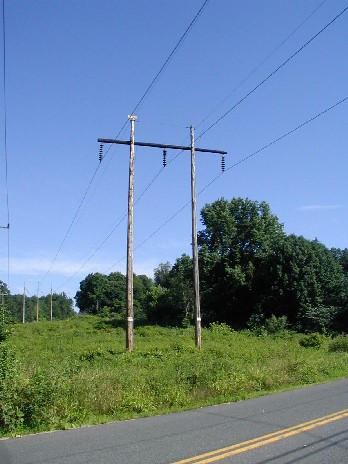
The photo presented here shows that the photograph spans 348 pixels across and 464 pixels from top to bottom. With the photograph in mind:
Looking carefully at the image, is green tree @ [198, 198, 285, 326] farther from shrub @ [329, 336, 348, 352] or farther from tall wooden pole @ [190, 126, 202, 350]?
tall wooden pole @ [190, 126, 202, 350]

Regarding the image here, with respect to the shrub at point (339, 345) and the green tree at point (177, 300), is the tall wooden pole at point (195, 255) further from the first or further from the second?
the green tree at point (177, 300)

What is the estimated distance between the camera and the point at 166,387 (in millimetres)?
12555

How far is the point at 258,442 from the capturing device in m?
7.56

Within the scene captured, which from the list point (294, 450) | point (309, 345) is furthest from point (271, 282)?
point (294, 450)

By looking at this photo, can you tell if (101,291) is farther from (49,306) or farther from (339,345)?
(339,345)

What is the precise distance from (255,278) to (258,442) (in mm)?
48954

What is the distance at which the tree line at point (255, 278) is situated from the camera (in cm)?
4956

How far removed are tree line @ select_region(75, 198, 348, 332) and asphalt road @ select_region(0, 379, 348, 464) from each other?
3775 centimetres

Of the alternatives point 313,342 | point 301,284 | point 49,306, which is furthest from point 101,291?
point 313,342

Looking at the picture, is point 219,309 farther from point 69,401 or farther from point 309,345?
point 69,401

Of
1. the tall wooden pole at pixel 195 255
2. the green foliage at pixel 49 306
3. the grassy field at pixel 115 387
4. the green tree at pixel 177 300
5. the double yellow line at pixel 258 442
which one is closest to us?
the double yellow line at pixel 258 442

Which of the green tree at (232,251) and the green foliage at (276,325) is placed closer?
the green foliage at (276,325)

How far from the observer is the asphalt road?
681cm

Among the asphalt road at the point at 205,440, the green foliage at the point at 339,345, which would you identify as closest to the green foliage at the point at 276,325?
the green foliage at the point at 339,345
